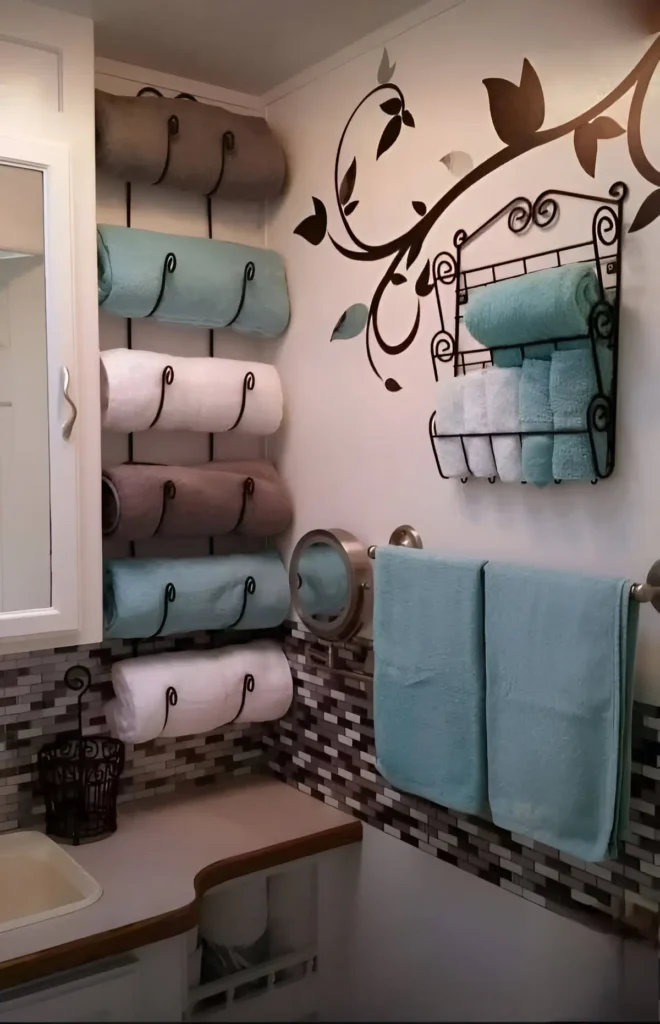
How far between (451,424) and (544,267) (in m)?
0.29

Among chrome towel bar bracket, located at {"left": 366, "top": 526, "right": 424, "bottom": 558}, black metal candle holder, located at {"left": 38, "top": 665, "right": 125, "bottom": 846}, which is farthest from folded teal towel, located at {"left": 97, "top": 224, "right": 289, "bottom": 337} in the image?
black metal candle holder, located at {"left": 38, "top": 665, "right": 125, "bottom": 846}

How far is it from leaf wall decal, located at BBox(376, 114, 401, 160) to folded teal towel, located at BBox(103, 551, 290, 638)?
2.83ft

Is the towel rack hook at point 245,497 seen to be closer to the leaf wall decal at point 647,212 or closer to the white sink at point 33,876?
the white sink at point 33,876

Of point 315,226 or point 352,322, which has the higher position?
point 315,226

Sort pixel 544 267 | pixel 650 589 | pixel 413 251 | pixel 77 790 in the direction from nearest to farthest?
pixel 650 589, pixel 544 267, pixel 413 251, pixel 77 790

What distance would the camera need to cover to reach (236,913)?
164 cm

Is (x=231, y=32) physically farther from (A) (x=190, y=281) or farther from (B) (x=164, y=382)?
(B) (x=164, y=382)

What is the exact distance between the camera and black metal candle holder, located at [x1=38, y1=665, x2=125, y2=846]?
5.95 feet

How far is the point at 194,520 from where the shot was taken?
6.17 ft

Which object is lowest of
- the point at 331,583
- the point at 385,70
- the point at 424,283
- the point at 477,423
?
the point at 331,583

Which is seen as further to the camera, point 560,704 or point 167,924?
point 167,924

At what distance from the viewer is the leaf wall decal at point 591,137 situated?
4.44 ft

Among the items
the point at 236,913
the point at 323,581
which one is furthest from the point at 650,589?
the point at 236,913

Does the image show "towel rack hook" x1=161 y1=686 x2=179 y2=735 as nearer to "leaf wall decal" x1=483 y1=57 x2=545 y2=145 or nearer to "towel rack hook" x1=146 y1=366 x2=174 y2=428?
"towel rack hook" x1=146 y1=366 x2=174 y2=428
